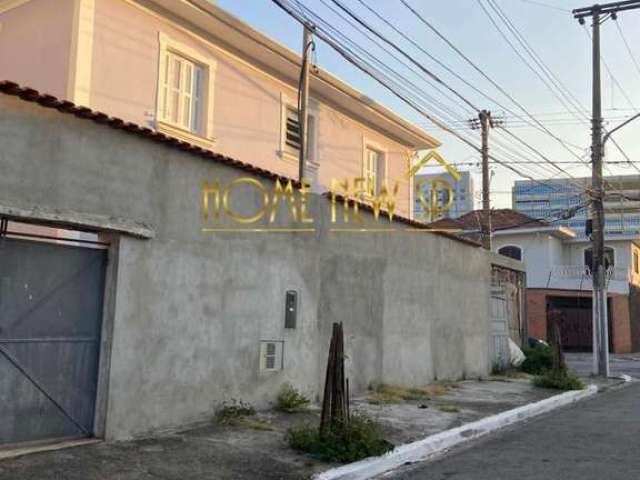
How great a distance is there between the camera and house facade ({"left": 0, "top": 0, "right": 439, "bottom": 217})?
1067 cm

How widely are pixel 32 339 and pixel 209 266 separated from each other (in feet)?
7.86

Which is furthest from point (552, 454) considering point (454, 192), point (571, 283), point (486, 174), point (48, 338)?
point (571, 283)

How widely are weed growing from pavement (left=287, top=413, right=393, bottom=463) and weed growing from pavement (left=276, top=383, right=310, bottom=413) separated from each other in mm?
2056

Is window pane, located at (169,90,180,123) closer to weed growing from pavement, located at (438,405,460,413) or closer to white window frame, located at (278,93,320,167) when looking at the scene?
white window frame, located at (278,93,320,167)

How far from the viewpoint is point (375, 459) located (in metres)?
6.89

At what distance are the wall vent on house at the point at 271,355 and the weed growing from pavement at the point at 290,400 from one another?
0.35m

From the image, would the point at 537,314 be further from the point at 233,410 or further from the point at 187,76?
the point at 233,410

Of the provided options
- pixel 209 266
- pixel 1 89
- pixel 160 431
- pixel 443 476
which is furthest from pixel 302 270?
pixel 1 89

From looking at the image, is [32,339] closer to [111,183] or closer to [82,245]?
[82,245]

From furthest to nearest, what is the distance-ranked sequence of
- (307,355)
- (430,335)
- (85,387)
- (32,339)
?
(430,335)
(307,355)
(85,387)
(32,339)

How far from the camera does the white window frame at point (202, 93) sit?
11875mm

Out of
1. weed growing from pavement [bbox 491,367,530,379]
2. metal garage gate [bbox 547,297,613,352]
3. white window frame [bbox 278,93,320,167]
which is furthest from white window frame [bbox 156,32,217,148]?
metal garage gate [bbox 547,297,613,352]

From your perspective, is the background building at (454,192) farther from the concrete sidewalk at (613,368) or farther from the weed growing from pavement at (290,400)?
the weed growing from pavement at (290,400)

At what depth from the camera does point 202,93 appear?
12898 millimetres
